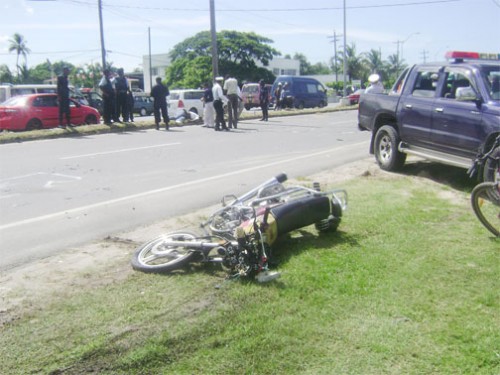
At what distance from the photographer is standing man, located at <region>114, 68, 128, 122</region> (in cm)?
1794

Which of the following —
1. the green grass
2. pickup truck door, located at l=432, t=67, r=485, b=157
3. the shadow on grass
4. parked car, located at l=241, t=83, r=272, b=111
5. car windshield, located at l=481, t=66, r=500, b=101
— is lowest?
the green grass

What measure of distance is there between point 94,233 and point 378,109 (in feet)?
18.6

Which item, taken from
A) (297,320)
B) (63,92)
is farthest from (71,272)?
(63,92)

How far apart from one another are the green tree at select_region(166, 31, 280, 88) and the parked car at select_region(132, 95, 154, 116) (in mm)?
20705

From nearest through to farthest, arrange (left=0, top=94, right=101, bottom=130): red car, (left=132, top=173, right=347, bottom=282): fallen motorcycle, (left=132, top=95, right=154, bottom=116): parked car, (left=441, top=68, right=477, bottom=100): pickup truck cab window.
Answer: (left=132, top=173, right=347, bottom=282): fallen motorcycle
(left=441, top=68, right=477, bottom=100): pickup truck cab window
(left=0, top=94, right=101, bottom=130): red car
(left=132, top=95, right=154, bottom=116): parked car

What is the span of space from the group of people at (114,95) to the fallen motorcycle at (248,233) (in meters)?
13.6

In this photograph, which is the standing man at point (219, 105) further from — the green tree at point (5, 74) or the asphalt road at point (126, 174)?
the green tree at point (5, 74)

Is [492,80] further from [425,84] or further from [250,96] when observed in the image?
[250,96]

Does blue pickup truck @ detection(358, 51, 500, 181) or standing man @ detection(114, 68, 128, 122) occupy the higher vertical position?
standing man @ detection(114, 68, 128, 122)

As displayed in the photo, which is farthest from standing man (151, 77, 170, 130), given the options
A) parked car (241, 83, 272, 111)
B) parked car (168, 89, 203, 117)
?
parked car (241, 83, 272, 111)

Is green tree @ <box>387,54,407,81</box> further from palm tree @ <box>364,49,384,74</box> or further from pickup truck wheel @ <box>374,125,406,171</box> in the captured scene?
pickup truck wheel @ <box>374,125,406,171</box>

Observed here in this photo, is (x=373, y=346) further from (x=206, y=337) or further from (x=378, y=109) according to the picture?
A: (x=378, y=109)

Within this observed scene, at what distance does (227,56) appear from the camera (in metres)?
59.8

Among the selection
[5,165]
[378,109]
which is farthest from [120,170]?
[378,109]
